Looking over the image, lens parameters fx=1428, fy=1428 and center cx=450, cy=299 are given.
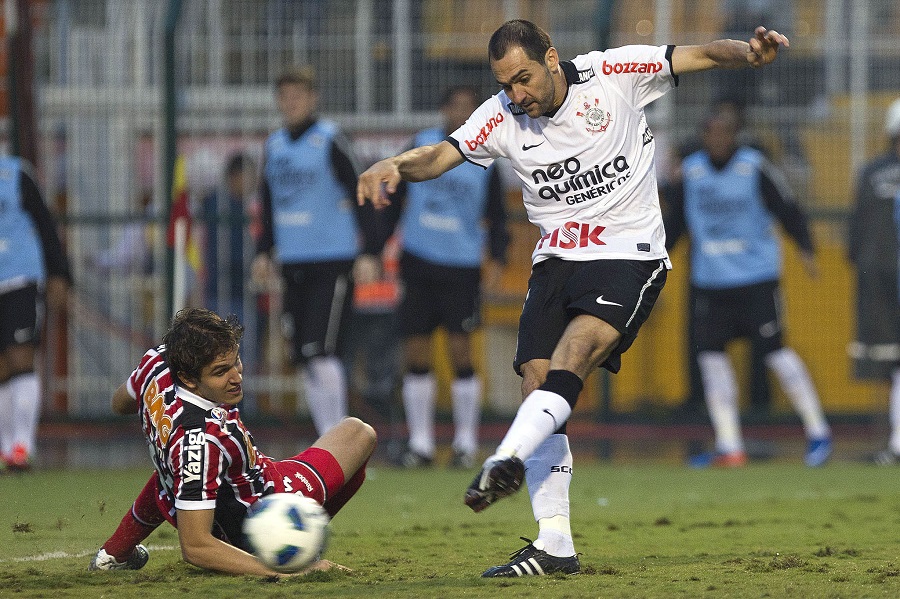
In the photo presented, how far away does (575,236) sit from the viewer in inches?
227

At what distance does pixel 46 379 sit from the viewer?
40.7 feet

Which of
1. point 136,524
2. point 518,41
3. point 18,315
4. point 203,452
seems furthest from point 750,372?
point 203,452

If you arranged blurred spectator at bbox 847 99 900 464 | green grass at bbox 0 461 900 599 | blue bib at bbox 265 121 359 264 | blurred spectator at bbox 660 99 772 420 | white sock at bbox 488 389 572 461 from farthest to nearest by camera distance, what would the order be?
blurred spectator at bbox 660 99 772 420 → blurred spectator at bbox 847 99 900 464 → blue bib at bbox 265 121 359 264 → green grass at bbox 0 461 900 599 → white sock at bbox 488 389 572 461

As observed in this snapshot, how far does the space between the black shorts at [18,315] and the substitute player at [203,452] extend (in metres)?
4.33

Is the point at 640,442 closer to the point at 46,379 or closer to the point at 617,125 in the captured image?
the point at 46,379

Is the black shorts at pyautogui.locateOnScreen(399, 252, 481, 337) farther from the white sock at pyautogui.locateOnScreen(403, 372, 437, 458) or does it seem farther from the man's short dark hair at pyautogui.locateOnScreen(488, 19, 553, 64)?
the man's short dark hair at pyautogui.locateOnScreen(488, 19, 553, 64)

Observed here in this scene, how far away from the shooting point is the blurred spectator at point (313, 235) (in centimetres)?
998

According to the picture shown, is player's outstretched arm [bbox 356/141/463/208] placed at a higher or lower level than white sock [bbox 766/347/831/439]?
higher

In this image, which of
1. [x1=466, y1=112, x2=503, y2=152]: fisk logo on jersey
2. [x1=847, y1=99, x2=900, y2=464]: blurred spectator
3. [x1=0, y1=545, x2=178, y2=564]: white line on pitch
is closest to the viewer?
[x1=466, y1=112, x2=503, y2=152]: fisk logo on jersey

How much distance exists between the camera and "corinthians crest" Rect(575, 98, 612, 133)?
5.73 metres

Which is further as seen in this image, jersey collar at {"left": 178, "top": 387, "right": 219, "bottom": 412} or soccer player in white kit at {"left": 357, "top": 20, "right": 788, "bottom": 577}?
soccer player in white kit at {"left": 357, "top": 20, "right": 788, "bottom": 577}

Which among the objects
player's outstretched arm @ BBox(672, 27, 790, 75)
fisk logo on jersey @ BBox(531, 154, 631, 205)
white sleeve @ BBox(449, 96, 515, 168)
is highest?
player's outstretched arm @ BBox(672, 27, 790, 75)

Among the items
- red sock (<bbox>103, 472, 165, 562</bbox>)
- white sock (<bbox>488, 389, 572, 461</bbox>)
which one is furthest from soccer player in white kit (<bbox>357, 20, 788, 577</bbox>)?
red sock (<bbox>103, 472, 165, 562</bbox>)

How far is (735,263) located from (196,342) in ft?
20.3
